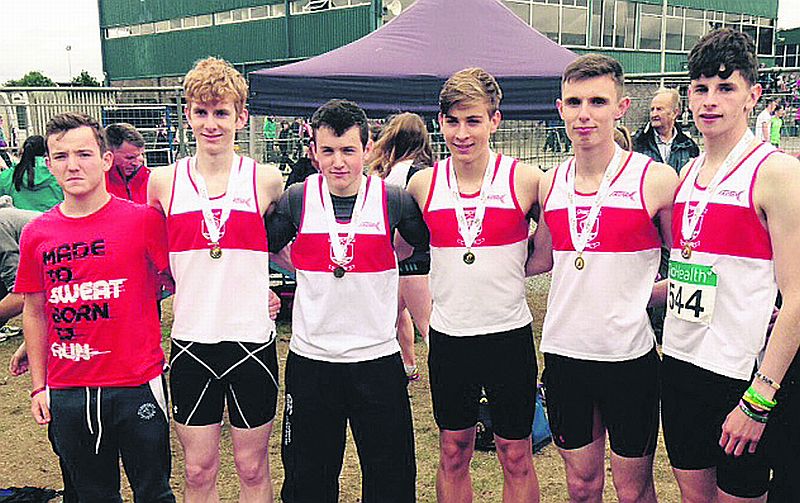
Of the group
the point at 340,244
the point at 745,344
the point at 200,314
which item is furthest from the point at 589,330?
the point at 200,314

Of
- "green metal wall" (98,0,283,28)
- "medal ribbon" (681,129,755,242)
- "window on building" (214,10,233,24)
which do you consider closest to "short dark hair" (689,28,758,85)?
"medal ribbon" (681,129,755,242)

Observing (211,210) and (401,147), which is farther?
(401,147)

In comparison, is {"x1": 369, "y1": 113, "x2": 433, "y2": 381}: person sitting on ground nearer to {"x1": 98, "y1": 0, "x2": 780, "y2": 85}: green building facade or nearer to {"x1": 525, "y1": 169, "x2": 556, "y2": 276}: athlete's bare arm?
{"x1": 525, "y1": 169, "x2": 556, "y2": 276}: athlete's bare arm

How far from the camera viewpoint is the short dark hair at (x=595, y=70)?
3.06 m

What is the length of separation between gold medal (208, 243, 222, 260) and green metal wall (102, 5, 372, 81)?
1166 inches

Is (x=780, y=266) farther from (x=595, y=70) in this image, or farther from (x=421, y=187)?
(x=421, y=187)

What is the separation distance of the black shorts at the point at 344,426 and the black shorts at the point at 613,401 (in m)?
0.69

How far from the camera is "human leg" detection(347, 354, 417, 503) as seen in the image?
3127mm

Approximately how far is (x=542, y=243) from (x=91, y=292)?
2004 mm

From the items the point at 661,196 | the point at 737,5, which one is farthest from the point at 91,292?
the point at 737,5

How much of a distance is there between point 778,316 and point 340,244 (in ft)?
5.59

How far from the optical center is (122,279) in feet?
9.93

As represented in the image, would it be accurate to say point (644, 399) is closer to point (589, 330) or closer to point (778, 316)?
point (589, 330)

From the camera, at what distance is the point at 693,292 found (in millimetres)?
2666
